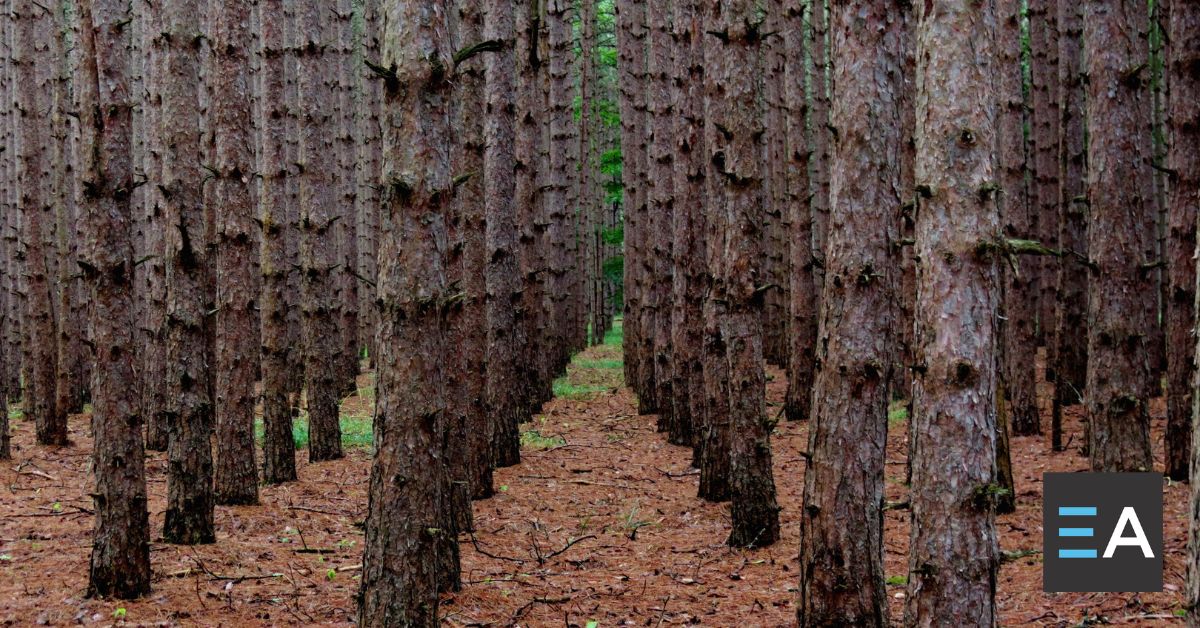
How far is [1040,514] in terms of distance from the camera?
8.35 meters

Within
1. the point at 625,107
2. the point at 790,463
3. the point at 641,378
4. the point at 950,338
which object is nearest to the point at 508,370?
the point at 790,463

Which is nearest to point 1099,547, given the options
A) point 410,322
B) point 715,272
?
point 715,272

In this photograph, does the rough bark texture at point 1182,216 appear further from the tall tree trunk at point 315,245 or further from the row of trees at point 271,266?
the tall tree trunk at point 315,245

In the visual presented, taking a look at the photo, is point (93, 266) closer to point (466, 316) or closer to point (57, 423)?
point (466, 316)

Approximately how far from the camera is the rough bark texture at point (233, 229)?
27.9 ft

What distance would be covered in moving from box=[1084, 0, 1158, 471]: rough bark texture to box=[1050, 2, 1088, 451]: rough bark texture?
465cm

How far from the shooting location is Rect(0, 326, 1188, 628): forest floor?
6.12 meters

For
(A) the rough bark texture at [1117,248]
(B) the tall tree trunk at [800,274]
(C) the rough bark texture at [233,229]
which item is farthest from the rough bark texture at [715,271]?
(B) the tall tree trunk at [800,274]

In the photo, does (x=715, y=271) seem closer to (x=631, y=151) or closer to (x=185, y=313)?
(x=185, y=313)

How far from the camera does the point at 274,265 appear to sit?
10203mm

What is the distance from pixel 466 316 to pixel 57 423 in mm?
6488

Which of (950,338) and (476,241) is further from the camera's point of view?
(476,241)

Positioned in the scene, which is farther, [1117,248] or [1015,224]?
[1015,224]

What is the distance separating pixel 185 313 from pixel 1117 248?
7467 mm
